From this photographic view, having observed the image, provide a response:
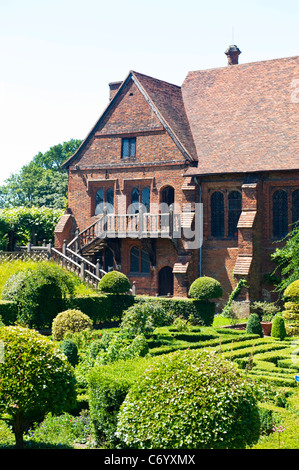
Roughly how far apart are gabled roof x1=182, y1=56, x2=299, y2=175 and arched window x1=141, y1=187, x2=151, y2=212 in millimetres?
3296

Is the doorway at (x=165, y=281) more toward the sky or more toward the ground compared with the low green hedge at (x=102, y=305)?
more toward the sky

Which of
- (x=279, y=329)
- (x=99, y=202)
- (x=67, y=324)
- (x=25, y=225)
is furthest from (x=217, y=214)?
(x=67, y=324)

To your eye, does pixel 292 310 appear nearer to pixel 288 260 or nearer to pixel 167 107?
pixel 288 260

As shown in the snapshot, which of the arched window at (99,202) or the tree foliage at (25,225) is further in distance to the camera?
the tree foliage at (25,225)

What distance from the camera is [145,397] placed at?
10.3 metres

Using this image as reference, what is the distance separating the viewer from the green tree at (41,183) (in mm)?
63281

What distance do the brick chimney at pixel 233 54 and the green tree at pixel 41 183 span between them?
73.9 feet

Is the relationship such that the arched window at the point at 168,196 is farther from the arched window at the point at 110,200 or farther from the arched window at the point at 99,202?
the arched window at the point at 99,202

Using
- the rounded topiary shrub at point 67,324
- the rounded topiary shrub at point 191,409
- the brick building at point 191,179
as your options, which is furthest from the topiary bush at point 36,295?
the rounded topiary shrub at point 191,409

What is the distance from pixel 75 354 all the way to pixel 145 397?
26.7ft

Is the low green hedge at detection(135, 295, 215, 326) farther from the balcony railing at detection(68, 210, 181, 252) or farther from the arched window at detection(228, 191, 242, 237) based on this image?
the arched window at detection(228, 191, 242, 237)

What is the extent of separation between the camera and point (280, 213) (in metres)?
34.3

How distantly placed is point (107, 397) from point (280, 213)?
24.0m

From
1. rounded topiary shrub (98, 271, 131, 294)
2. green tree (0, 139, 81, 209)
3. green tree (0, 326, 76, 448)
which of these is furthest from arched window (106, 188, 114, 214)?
green tree (0, 326, 76, 448)
